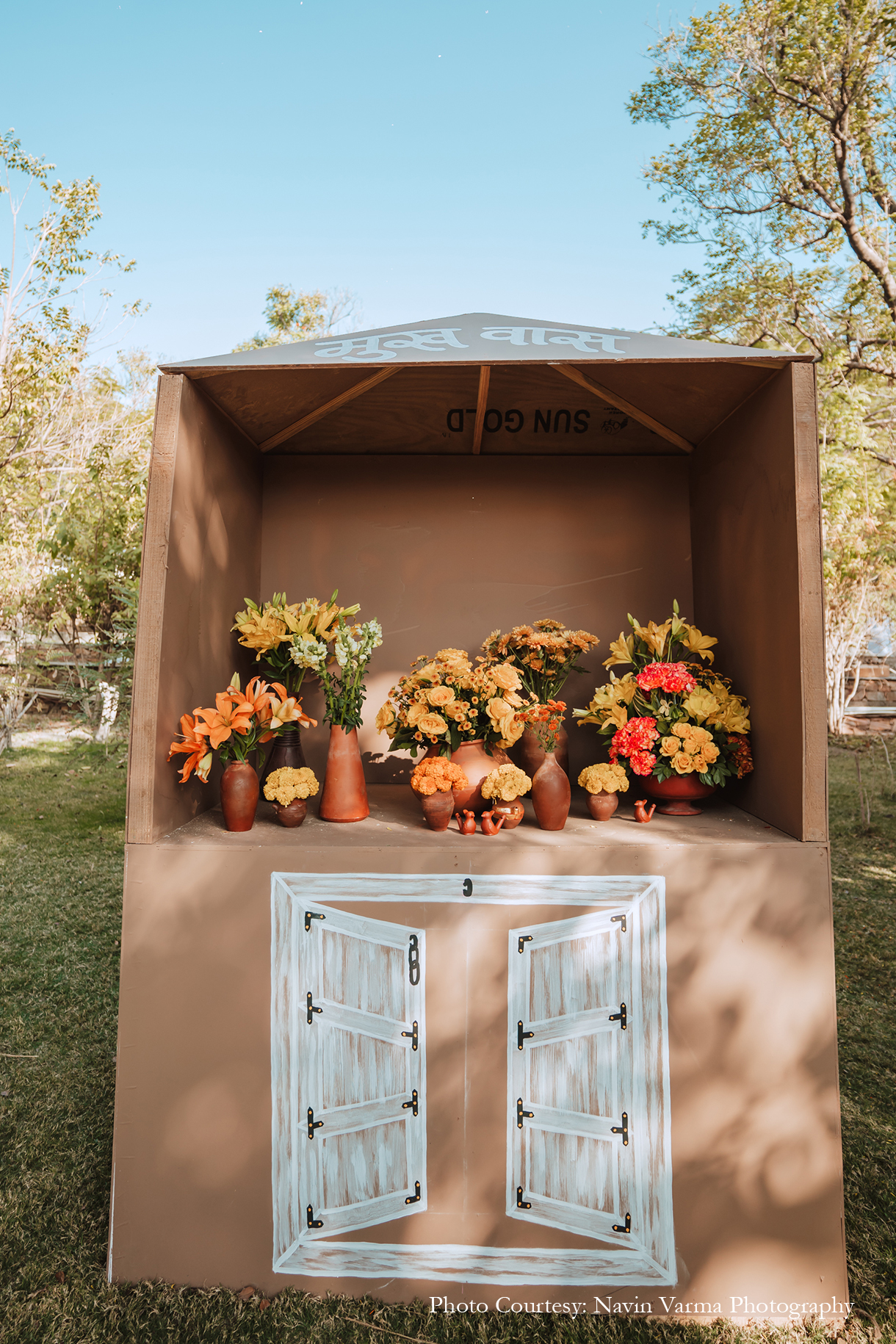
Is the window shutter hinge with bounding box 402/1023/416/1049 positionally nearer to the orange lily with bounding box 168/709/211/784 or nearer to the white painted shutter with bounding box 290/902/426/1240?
the white painted shutter with bounding box 290/902/426/1240

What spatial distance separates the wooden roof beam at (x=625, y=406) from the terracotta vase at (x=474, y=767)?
107 centimetres

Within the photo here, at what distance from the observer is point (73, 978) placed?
3.38 m

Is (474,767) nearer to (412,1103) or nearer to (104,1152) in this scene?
(412,1103)

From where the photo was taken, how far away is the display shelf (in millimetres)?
1726

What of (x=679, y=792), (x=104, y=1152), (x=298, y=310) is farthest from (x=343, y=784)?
(x=298, y=310)

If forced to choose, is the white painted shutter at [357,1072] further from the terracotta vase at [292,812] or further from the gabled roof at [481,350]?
the gabled roof at [481,350]

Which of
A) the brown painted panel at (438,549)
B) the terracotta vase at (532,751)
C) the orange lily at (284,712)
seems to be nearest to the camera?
the orange lily at (284,712)

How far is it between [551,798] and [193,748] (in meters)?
0.93

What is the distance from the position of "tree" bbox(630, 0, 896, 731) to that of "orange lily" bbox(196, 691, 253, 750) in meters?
4.58

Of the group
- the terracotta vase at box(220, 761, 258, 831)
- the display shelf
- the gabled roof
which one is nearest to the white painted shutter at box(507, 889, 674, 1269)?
the display shelf

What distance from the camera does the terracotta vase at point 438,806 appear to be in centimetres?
182

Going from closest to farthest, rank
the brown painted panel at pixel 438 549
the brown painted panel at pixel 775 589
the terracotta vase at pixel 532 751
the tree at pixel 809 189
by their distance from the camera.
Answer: the brown painted panel at pixel 775 589 → the terracotta vase at pixel 532 751 → the brown painted panel at pixel 438 549 → the tree at pixel 809 189

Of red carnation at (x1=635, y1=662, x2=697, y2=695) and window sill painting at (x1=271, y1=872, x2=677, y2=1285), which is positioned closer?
window sill painting at (x1=271, y1=872, x2=677, y2=1285)

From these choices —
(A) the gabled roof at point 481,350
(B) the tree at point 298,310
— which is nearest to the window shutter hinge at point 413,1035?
(A) the gabled roof at point 481,350
